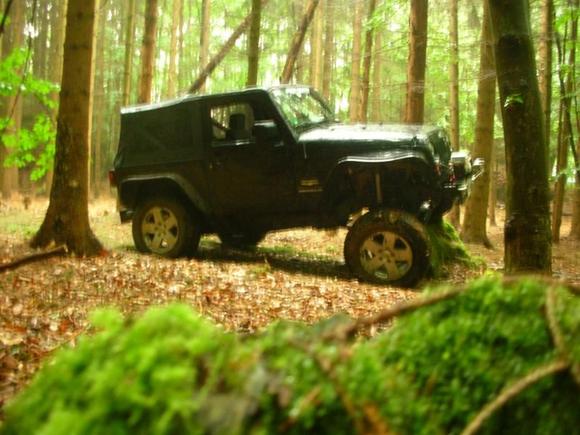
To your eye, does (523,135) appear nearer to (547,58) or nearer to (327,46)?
(547,58)

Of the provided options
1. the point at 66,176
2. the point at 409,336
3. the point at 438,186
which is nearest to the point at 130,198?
the point at 66,176

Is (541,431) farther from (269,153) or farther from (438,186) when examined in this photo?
(269,153)

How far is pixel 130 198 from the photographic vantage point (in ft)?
30.0

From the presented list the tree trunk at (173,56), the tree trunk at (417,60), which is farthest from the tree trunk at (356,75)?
the tree trunk at (173,56)

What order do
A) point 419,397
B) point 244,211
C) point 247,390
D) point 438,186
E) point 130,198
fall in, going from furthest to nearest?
point 130,198, point 244,211, point 438,186, point 419,397, point 247,390

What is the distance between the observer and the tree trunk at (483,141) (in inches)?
478

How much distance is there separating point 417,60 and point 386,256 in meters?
5.71

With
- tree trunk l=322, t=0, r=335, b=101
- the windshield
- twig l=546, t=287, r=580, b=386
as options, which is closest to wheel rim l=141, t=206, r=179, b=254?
the windshield

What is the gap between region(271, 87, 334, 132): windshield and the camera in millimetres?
8086

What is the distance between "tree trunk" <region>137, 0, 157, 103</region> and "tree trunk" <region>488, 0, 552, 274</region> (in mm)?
Result: 11535

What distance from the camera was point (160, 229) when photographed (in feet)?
29.1

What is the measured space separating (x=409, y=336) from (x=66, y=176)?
22.4 ft

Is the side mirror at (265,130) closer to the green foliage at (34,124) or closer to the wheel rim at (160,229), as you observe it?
the wheel rim at (160,229)

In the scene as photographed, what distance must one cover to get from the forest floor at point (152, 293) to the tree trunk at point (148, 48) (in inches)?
286
